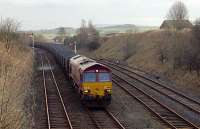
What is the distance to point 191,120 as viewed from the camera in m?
22.1

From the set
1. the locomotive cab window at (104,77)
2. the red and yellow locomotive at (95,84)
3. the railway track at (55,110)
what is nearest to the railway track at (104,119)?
the red and yellow locomotive at (95,84)

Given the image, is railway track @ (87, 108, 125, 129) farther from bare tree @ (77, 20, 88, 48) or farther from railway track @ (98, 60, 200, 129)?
bare tree @ (77, 20, 88, 48)

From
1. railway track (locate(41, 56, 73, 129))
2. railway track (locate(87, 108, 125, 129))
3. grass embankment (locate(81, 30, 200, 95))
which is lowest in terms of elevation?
railway track (locate(87, 108, 125, 129))

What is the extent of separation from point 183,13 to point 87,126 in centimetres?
5581

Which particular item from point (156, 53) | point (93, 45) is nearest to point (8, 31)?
point (156, 53)

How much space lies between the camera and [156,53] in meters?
60.3

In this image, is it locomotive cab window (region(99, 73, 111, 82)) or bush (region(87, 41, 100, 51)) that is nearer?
locomotive cab window (region(99, 73, 111, 82))

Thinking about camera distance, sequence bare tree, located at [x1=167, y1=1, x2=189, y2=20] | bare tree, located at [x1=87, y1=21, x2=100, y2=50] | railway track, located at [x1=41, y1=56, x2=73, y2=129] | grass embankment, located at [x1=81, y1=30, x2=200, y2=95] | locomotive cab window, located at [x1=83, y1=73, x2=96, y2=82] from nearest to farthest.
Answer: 1. railway track, located at [x1=41, y1=56, x2=73, y2=129]
2. locomotive cab window, located at [x1=83, y1=73, x2=96, y2=82]
3. grass embankment, located at [x1=81, y1=30, x2=200, y2=95]
4. bare tree, located at [x1=167, y1=1, x2=189, y2=20]
5. bare tree, located at [x1=87, y1=21, x2=100, y2=50]

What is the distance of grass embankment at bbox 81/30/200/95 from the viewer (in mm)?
37094

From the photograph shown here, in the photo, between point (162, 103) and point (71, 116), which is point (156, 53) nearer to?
point (162, 103)

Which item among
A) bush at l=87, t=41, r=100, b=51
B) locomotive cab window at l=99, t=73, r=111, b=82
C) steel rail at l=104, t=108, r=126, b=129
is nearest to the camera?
steel rail at l=104, t=108, r=126, b=129

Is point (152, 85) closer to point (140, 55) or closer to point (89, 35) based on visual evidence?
point (140, 55)

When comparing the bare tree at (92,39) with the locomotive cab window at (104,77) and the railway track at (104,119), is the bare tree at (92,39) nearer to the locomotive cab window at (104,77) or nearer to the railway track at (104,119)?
the locomotive cab window at (104,77)

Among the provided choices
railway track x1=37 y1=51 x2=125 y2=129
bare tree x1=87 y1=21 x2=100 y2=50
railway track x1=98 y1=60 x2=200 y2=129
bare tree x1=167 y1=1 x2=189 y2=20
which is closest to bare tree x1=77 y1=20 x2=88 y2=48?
bare tree x1=87 y1=21 x2=100 y2=50
